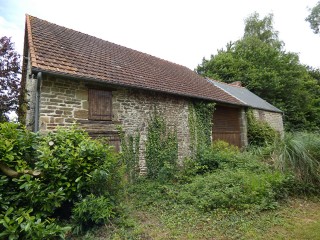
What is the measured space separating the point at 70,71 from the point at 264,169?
622cm

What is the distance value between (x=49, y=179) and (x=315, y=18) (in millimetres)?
19058

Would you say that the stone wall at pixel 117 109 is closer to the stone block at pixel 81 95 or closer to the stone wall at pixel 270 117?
the stone block at pixel 81 95

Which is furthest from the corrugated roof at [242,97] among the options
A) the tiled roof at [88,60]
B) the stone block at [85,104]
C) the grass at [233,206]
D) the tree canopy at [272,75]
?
the stone block at [85,104]

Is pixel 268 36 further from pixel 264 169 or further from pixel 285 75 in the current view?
pixel 264 169

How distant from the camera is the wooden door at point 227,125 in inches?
457

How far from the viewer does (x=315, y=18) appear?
50.4 ft

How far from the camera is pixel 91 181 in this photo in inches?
163

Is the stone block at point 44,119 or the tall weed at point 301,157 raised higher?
the stone block at point 44,119

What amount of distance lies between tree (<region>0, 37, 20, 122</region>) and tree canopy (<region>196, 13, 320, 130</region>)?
16.3 meters

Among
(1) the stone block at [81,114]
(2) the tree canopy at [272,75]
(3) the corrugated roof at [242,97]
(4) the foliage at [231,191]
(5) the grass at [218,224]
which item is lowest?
(5) the grass at [218,224]

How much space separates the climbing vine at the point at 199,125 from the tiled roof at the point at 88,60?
0.50m

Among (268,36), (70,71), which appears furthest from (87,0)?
(268,36)

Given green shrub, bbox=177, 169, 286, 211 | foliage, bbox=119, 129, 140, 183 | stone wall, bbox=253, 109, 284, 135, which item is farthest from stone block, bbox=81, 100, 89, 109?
stone wall, bbox=253, 109, 284, 135

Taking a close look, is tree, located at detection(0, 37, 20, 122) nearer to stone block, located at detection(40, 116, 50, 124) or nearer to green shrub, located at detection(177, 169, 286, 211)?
stone block, located at detection(40, 116, 50, 124)
